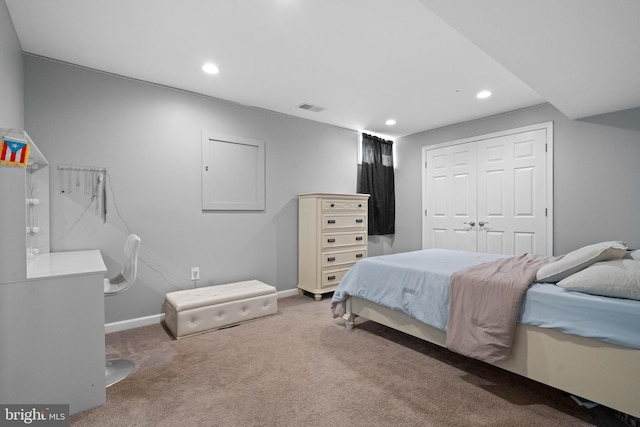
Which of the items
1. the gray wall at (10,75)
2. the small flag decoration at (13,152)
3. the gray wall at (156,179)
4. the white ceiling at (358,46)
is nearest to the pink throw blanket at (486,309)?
the white ceiling at (358,46)

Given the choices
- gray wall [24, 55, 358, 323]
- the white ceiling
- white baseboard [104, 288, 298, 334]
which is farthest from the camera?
white baseboard [104, 288, 298, 334]

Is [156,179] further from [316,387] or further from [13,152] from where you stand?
[316,387]

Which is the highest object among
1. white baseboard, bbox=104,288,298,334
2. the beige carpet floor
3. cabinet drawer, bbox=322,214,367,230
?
cabinet drawer, bbox=322,214,367,230

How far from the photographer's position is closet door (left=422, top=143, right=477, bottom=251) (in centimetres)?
428

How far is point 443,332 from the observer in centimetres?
211

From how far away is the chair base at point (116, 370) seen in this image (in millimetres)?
1988

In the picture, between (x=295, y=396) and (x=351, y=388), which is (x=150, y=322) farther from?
(x=351, y=388)

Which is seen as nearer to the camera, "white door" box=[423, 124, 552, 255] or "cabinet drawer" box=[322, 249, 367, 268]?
"white door" box=[423, 124, 552, 255]

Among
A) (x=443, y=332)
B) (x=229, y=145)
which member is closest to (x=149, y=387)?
(x=443, y=332)

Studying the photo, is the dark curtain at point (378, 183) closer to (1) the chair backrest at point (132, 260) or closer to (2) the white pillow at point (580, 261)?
(2) the white pillow at point (580, 261)

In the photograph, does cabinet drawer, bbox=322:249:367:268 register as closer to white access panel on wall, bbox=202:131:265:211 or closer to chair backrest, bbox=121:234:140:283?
white access panel on wall, bbox=202:131:265:211

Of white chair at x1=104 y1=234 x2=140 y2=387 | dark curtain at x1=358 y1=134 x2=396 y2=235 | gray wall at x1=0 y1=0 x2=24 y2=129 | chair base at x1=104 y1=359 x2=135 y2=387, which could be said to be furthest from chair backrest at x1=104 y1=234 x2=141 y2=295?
dark curtain at x1=358 y1=134 x2=396 y2=235

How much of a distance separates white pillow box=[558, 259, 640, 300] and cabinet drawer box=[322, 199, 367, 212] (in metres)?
2.51

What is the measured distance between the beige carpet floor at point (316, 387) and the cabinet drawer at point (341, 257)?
124cm
